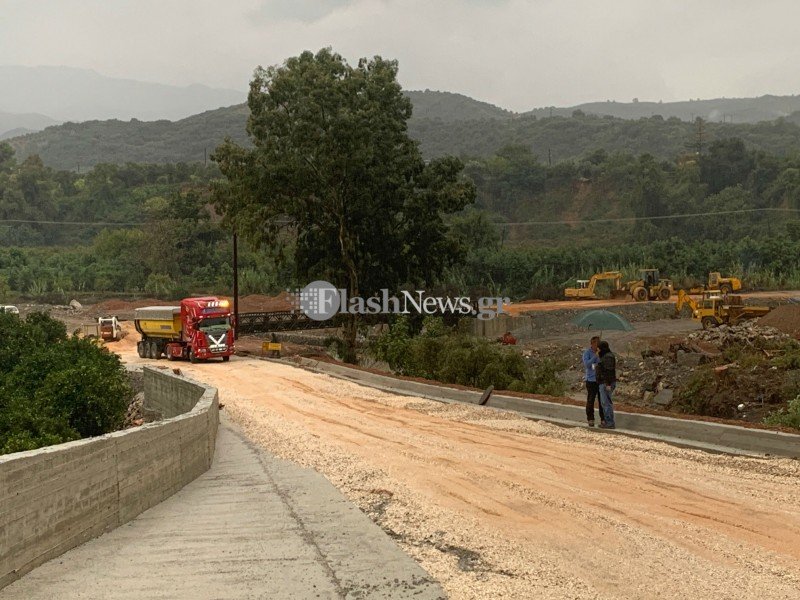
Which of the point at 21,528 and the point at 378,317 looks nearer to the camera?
the point at 21,528

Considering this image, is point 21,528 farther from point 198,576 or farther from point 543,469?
point 543,469

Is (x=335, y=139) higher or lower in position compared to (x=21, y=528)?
higher

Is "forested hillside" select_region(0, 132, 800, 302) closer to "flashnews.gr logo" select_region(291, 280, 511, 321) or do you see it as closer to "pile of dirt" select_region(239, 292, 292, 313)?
"flashnews.gr logo" select_region(291, 280, 511, 321)

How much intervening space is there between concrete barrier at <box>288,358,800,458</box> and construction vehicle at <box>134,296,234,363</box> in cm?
1725

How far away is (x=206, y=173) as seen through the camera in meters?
166

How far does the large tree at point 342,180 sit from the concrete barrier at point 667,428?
18251mm

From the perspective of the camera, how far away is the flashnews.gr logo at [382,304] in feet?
151

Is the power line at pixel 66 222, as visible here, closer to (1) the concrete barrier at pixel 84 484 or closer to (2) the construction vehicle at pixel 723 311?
(2) the construction vehicle at pixel 723 311

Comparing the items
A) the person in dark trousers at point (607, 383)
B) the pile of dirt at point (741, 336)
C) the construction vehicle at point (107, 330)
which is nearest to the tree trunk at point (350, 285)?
the pile of dirt at point (741, 336)

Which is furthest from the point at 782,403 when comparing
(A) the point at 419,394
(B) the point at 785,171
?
(B) the point at 785,171

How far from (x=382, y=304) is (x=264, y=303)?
36.2 m

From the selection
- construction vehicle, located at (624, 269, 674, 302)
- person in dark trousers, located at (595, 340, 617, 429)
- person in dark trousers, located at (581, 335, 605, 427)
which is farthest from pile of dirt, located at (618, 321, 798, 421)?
construction vehicle, located at (624, 269, 674, 302)

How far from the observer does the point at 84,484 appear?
34.3 ft

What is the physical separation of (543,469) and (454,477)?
5.03 ft
